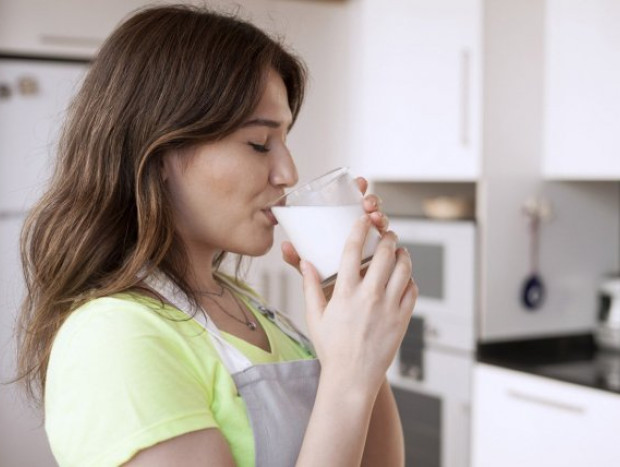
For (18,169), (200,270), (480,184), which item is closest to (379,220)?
(200,270)

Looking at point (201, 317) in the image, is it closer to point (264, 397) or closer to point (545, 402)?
point (264, 397)

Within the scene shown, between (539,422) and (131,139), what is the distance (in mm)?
1815

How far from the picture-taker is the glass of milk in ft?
3.45

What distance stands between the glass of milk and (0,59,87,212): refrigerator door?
6.53ft

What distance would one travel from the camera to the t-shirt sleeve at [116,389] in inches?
33.4

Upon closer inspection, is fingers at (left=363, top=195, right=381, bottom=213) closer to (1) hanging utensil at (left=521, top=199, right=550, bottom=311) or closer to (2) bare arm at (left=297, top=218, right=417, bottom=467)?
(2) bare arm at (left=297, top=218, right=417, bottom=467)

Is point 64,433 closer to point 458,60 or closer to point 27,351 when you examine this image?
point 27,351

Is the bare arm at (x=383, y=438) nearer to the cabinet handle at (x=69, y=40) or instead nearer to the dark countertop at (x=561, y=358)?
the dark countertop at (x=561, y=358)

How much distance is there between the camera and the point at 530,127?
2.74 meters

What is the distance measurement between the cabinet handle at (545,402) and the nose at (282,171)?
157 cm

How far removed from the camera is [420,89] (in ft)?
9.62

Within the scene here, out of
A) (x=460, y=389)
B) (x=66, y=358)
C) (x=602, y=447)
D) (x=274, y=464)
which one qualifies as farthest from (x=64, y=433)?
(x=460, y=389)

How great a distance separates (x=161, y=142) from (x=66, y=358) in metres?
0.26

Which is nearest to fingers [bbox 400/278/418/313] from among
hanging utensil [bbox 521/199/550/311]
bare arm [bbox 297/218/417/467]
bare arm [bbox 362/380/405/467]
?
bare arm [bbox 297/218/417/467]
